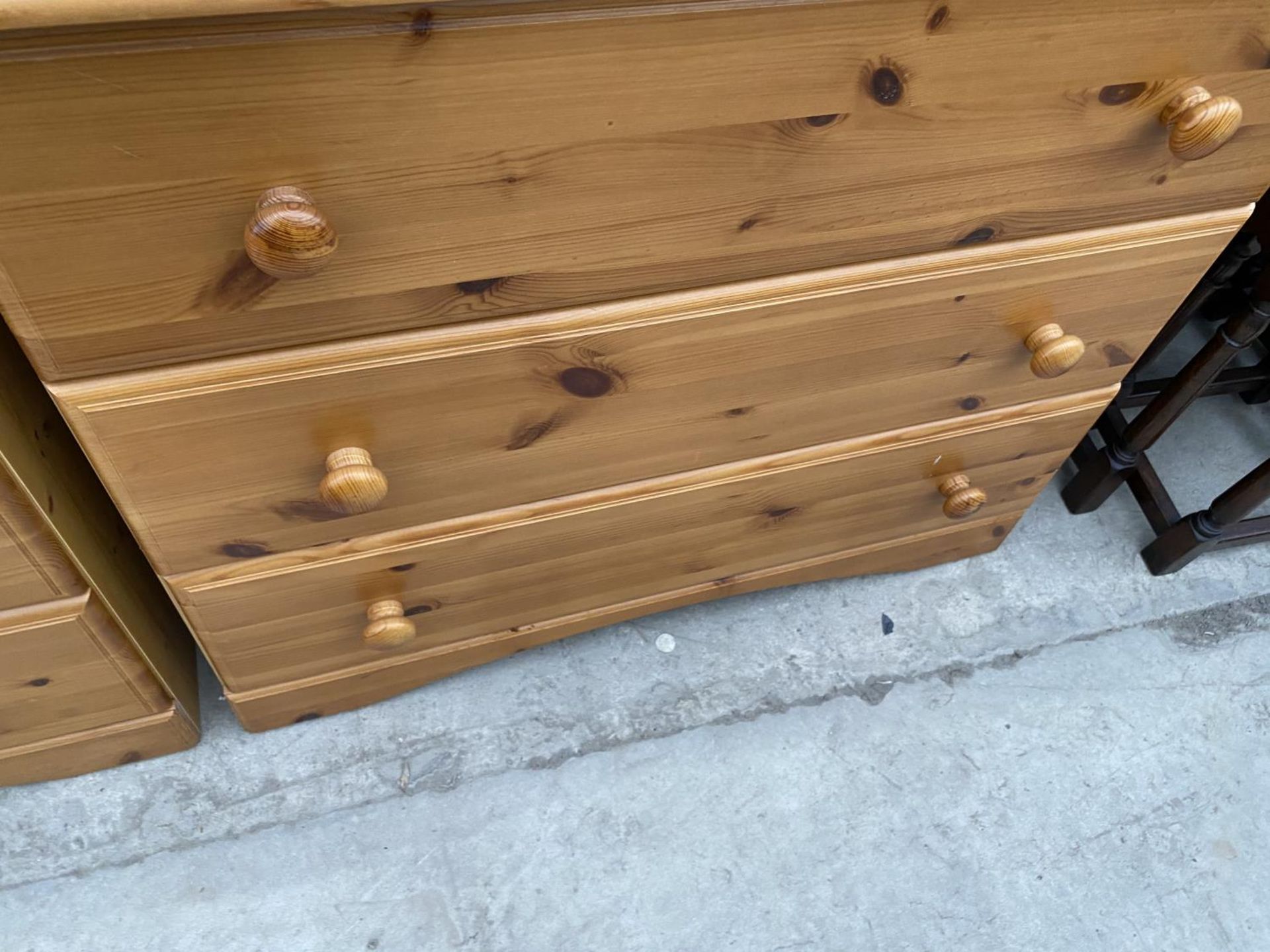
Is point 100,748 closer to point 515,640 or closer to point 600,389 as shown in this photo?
point 515,640

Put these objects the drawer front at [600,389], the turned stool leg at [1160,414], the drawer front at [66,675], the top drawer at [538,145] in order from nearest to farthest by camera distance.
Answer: the top drawer at [538,145] < the drawer front at [600,389] < the drawer front at [66,675] < the turned stool leg at [1160,414]

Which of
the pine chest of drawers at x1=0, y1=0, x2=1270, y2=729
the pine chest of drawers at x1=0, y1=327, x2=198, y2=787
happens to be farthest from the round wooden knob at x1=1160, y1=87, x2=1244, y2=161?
the pine chest of drawers at x1=0, y1=327, x2=198, y2=787

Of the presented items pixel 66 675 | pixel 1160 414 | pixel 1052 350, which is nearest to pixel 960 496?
pixel 1052 350

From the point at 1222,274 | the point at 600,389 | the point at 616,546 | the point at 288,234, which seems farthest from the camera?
the point at 1222,274

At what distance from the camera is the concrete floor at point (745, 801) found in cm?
90

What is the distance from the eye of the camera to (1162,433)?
118 centimetres

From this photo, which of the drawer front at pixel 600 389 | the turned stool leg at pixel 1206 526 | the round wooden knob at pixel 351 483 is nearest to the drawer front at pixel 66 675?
the drawer front at pixel 600 389

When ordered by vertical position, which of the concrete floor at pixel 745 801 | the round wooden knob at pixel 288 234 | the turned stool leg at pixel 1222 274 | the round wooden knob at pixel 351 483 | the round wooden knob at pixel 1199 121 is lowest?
the concrete floor at pixel 745 801

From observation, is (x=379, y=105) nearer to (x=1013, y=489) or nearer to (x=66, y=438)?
(x=66, y=438)

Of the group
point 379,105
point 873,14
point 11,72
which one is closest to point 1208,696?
point 873,14

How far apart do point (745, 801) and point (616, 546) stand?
12.5 inches

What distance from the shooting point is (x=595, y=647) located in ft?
3.56

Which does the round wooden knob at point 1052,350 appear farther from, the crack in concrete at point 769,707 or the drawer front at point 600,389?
the crack in concrete at point 769,707

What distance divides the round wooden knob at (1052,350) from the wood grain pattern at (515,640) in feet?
1.11
